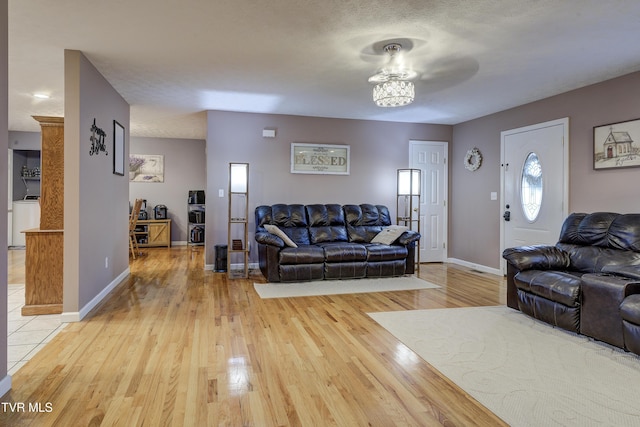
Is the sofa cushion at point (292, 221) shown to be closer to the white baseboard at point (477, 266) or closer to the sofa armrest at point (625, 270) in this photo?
the white baseboard at point (477, 266)

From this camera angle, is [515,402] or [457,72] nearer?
[515,402]

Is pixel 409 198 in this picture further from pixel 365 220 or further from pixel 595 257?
pixel 595 257

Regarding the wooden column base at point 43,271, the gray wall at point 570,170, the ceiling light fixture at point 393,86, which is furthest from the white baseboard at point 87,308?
the gray wall at point 570,170

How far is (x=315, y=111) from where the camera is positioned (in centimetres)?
598

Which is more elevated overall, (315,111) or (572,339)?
(315,111)

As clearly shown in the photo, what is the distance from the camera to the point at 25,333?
3.14 meters

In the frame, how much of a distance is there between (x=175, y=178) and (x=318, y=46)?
6592 millimetres

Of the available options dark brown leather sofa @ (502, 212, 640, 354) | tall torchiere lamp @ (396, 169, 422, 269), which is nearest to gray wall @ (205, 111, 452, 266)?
tall torchiere lamp @ (396, 169, 422, 269)

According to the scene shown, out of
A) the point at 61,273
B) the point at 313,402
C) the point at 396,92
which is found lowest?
the point at 313,402

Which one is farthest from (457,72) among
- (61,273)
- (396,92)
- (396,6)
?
(61,273)

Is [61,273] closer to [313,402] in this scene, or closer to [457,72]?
[313,402]

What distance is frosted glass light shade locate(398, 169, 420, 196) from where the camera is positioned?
6.41 meters

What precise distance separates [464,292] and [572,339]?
165cm

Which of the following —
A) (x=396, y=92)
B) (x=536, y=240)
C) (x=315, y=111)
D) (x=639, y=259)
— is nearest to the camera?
(x=639, y=259)
